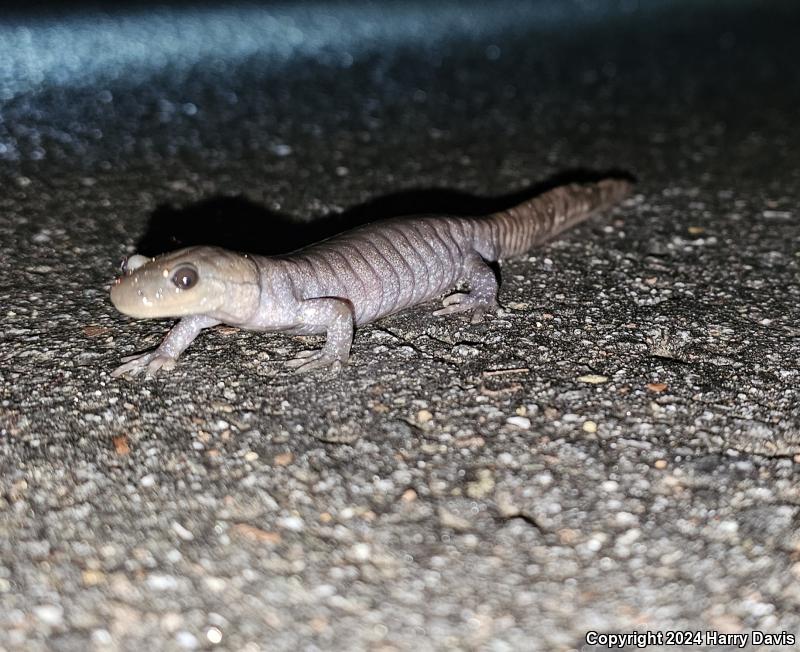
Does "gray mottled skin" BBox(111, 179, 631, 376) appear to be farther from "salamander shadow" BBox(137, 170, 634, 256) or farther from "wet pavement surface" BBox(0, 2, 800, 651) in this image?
"salamander shadow" BBox(137, 170, 634, 256)

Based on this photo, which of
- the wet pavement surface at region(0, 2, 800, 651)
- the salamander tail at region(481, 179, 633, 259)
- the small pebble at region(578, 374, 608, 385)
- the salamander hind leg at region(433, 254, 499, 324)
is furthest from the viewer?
the salamander tail at region(481, 179, 633, 259)

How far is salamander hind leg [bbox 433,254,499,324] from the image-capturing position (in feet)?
14.5

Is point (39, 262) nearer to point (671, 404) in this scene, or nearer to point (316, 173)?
point (316, 173)

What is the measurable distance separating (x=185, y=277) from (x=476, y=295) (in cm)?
152

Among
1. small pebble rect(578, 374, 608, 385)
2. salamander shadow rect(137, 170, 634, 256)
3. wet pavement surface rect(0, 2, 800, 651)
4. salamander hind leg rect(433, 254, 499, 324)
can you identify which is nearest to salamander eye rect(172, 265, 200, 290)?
wet pavement surface rect(0, 2, 800, 651)

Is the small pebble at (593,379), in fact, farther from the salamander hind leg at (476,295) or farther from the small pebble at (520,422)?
the salamander hind leg at (476,295)

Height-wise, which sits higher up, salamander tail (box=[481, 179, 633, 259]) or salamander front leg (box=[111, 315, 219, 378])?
salamander tail (box=[481, 179, 633, 259])

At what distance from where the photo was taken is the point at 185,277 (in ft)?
11.9

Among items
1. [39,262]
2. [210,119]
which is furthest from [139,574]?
[210,119]

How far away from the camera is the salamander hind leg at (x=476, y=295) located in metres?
4.42

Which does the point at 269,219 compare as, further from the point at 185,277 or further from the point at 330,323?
the point at 185,277

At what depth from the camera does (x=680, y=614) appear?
272 centimetres

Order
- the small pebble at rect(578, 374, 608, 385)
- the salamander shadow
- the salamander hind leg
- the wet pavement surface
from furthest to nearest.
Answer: the salamander shadow
the salamander hind leg
the small pebble at rect(578, 374, 608, 385)
the wet pavement surface

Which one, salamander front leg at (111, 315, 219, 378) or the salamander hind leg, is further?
the salamander hind leg
